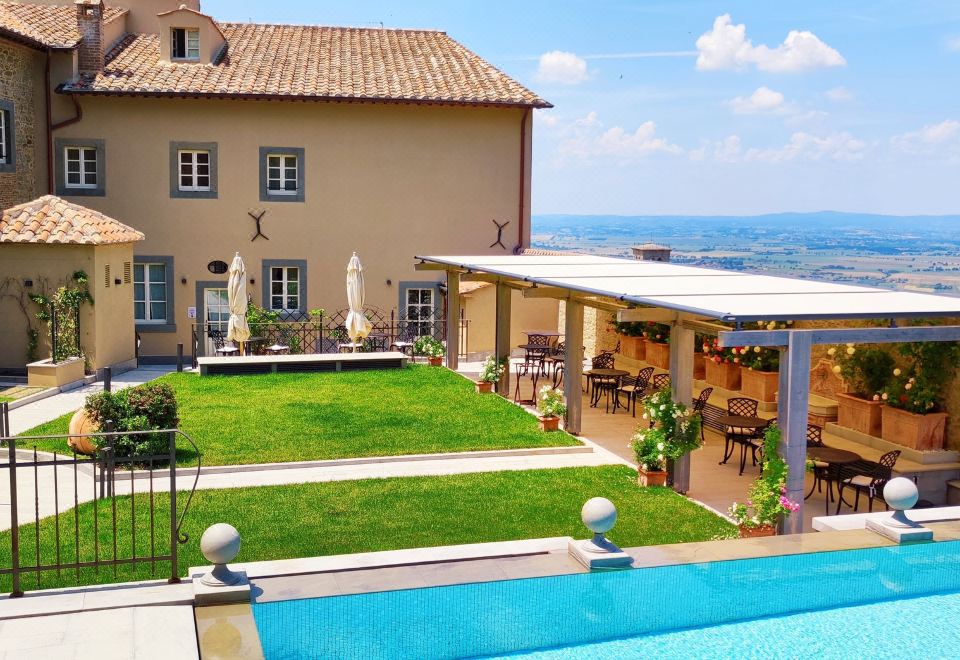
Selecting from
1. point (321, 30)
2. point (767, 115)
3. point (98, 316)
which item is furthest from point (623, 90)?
point (98, 316)

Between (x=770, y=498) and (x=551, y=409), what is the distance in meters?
5.84

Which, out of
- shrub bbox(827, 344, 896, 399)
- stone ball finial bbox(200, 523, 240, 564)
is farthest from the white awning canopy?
stone ball finial bbox(200, 523, 240, 564)

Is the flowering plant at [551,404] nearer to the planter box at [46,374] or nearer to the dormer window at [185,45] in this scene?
the planter box at [46,374]

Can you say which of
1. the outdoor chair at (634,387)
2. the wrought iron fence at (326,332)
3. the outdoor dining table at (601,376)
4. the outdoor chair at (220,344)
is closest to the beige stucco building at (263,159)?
the wrought iron fence at (326,332)

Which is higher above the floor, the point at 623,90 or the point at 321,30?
the point at 623,90

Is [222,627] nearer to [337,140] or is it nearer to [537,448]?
[537,448]

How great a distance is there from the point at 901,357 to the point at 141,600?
11.2 meters

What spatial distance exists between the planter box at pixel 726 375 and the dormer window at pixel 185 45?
1614 cm

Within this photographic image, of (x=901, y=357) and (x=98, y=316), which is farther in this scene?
(x=98, y=316)

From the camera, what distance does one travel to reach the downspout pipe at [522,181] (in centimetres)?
2695

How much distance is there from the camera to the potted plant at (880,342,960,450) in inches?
552

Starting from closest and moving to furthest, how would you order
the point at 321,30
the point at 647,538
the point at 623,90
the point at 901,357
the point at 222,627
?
1. the point at 222,627
2. the point at 647,538
3. the point at 901,357
4. the point at 321,30
5. the point at 623,90

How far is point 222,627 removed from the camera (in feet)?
26.1

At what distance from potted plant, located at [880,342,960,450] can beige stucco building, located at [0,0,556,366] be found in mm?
12387
